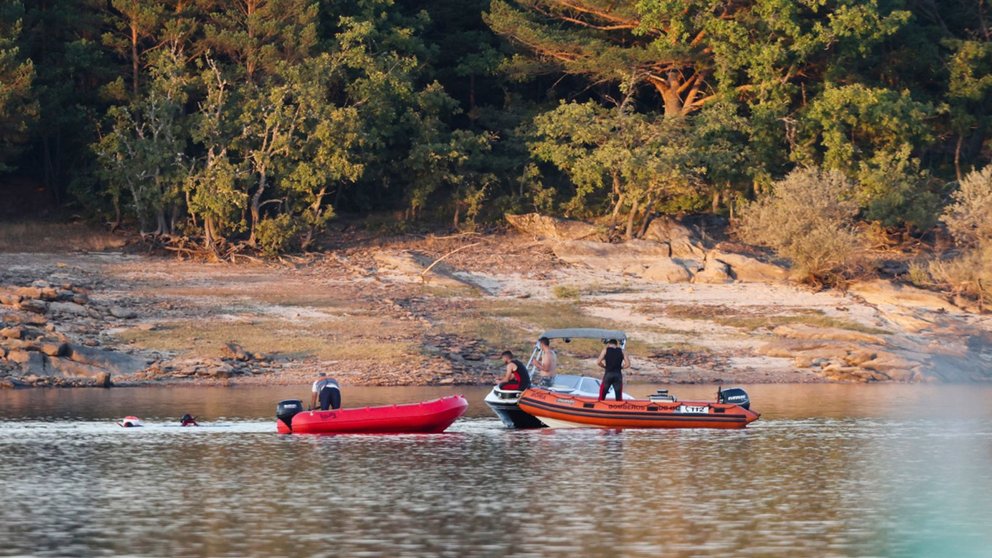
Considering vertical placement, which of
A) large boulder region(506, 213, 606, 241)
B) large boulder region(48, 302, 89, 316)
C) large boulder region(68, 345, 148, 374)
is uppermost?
large boulder region(506, 213, 606, 241)

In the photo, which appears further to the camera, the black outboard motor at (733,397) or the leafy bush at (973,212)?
the leafy bush at (973,212)

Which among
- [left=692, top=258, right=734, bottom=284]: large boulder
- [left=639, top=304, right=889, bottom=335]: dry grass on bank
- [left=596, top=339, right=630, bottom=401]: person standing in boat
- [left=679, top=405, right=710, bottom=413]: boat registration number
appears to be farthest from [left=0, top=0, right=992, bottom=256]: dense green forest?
[left=679, top=405, right=710, bottom=413]: boat registration number

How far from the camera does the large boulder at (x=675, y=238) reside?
5066 cm

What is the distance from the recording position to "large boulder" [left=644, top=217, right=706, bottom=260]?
50.7m

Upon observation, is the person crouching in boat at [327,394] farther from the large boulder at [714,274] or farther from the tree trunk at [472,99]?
the tree trunk at [472,99]

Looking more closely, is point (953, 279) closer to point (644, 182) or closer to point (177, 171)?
point (644, 182)

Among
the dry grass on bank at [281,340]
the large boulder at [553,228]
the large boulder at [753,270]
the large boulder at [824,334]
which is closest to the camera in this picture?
the dry grass on bank at [281,340]

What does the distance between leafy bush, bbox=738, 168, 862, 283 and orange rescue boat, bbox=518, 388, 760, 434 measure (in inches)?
696

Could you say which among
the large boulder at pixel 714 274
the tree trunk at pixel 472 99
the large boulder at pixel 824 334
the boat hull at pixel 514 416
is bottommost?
the boat hull at pixel 514 416

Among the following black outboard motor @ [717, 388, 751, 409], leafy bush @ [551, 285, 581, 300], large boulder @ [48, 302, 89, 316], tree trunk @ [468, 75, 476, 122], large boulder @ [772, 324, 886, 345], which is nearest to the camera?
black outboard motor @ [717, 388, 751, 409]

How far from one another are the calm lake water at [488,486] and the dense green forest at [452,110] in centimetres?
1489

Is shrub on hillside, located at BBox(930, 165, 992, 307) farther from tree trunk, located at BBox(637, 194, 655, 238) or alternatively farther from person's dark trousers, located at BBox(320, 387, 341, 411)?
person's dark trousers, located at BBox(320, 387, 341, 411)

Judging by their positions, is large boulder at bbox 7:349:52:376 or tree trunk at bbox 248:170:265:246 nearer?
large boulder at bbox 7:349:52:376

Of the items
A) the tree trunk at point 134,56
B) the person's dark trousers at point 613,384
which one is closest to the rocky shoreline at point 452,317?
the tree trunk at point 134,56
